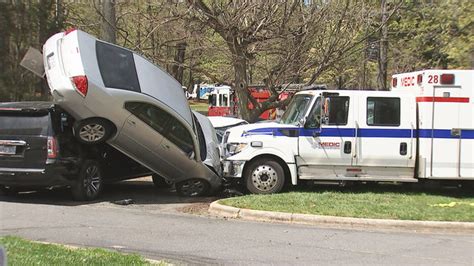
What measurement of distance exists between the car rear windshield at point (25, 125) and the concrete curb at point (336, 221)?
3.48 metres

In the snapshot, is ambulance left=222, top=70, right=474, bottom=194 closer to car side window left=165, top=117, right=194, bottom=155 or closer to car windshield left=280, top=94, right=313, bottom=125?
car windshield left=280, top=94, right=313, bottom=125

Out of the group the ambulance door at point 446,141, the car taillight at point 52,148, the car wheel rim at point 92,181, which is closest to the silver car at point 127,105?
the car taillight at point 52,148

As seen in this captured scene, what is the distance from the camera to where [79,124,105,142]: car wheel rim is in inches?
376

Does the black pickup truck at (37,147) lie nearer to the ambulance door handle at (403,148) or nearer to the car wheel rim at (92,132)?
the car wheel rim at (92,132)

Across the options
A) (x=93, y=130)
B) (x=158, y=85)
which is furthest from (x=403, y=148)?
(x=93, y=130)

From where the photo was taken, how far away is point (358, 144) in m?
10.9

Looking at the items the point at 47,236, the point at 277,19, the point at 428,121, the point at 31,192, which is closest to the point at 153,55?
the point at 277,19

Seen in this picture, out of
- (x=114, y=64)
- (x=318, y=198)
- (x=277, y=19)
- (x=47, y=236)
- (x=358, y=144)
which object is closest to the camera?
(x=47, y=236)

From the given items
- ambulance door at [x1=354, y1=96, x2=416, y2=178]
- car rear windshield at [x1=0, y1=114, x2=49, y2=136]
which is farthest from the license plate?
ambulance door at [x1=354, y1=96, x2=416, y2=178]

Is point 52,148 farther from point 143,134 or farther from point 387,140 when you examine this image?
point 387,140

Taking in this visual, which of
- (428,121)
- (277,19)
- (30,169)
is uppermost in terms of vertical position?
(277,19)

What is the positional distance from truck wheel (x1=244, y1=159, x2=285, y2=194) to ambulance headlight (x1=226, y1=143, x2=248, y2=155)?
0.39 metres

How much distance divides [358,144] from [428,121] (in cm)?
143

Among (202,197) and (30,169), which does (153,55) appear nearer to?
(202,197)
